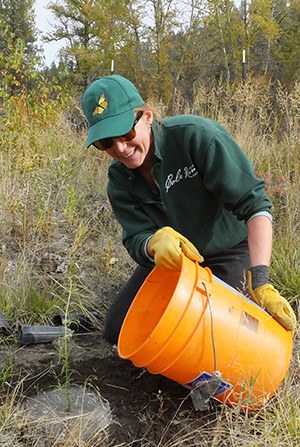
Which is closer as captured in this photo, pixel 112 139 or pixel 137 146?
pixel 112 139

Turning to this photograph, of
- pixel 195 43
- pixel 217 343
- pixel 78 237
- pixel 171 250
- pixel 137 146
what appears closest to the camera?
pixel 217 343

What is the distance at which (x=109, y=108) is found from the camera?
1.72 metres

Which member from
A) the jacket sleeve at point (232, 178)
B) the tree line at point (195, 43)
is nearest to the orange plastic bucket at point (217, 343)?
the jacket sleeve at point (232, 178)

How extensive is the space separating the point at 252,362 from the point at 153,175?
0.87 meters

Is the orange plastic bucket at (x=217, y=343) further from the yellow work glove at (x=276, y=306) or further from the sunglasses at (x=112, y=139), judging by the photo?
the sunglasses at (x=112, y=139)

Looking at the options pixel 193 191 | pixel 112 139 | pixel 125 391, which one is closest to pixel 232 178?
pixel 193 191

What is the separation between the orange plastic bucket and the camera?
56.9 inches

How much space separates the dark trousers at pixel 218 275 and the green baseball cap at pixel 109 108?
0.83 m

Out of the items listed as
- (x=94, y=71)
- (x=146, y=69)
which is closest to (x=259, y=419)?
(x=146, y=69)

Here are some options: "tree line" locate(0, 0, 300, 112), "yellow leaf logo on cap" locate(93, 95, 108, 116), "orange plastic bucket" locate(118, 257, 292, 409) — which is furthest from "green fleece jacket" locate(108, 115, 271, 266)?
"tree line" locate(0, 0, 300, 112)

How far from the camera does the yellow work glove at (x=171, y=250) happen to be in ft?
5.46

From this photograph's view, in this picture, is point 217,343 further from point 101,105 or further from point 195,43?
point 195,43

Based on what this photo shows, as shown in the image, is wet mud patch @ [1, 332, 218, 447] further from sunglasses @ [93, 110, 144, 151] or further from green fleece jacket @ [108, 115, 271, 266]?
sunglasses @ [93, 110, 144, 151]

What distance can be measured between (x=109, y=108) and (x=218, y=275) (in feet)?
3.12
